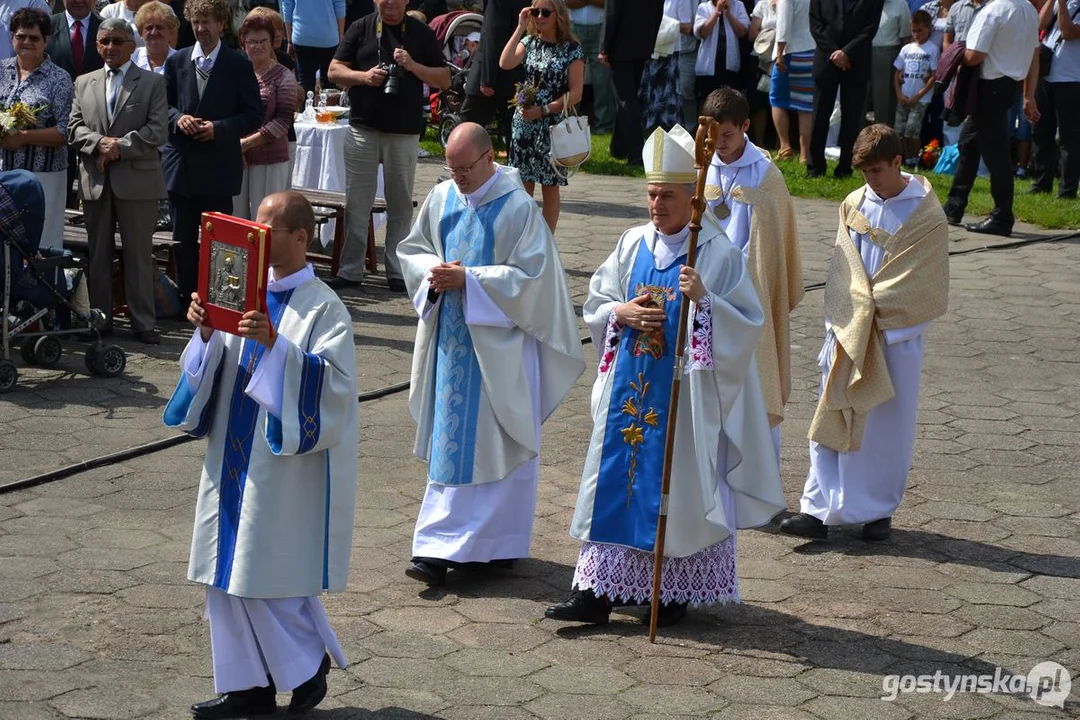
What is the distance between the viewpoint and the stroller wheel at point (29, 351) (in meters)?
9.13

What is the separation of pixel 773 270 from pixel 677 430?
1.47 m

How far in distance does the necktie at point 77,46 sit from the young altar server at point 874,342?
6.58 metres

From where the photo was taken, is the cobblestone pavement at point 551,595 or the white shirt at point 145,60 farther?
the white shirt at point 145,60

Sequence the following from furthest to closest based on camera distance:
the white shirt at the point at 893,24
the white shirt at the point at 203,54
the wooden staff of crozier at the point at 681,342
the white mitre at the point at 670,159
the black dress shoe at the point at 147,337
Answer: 1. the white shirt at the point at 893,24
2. the white shirt at the point at 203,54
3. the black dress shoe at the point at 147,337
4. the white mitre at the point at 670,159
5. the wooden staff of crozier at the point at 681,342

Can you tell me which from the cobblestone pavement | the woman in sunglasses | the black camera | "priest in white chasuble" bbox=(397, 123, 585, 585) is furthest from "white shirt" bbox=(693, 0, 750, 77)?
"priest in white chasuble" bbox=(397, 123, 585, 585)

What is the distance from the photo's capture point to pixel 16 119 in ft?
31.0

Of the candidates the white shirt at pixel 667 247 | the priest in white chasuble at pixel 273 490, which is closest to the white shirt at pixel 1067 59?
the white shirt at pixel 667 247

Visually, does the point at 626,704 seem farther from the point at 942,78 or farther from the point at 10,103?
the point at 942,78

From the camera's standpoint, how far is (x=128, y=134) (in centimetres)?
939

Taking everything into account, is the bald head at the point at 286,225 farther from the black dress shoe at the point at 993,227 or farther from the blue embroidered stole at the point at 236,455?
the black dress shoe at the point at 993,227

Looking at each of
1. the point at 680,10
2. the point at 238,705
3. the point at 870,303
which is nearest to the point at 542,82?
the point at 870,303

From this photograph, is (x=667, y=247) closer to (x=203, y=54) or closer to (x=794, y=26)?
(x=203, y=54)

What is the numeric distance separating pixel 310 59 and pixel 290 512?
36.3ft

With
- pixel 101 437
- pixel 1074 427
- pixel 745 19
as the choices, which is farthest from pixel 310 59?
pixel 1074 427
